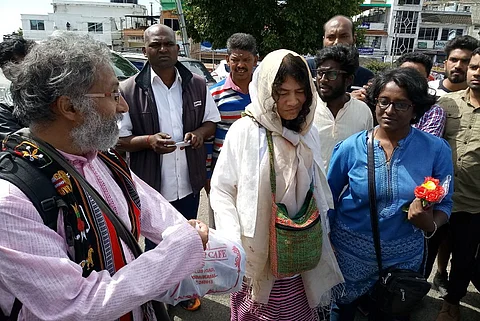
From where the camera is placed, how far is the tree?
1223cm

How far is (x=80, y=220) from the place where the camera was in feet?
3.58

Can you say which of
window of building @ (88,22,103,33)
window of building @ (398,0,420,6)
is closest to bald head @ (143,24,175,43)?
window of building @ (88,22,103,33)

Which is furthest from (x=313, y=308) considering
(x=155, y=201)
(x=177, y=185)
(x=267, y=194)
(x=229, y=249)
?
(x=177, y=185)

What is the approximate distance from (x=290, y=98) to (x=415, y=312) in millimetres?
2175

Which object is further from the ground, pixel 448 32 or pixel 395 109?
pixel 448 32

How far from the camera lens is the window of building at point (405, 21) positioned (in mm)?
42469

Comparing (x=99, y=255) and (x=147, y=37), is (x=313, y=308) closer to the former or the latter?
(x=99, y=255)

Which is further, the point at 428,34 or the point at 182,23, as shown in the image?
the point at 428,34

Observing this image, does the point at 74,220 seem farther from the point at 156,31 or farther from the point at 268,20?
the point at 268,20

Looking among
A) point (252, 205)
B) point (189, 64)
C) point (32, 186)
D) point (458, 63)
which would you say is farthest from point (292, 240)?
point (189, 64)

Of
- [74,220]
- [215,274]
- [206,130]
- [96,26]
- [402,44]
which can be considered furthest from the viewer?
[402,44]

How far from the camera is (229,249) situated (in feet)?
4.53

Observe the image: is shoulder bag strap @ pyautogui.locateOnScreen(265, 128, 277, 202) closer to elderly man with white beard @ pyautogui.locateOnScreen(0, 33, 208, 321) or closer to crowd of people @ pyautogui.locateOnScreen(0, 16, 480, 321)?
crowd of people @ pyautogui.locateOnScreen(0, 16, 480, 321)

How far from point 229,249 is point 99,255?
1.57 feet
